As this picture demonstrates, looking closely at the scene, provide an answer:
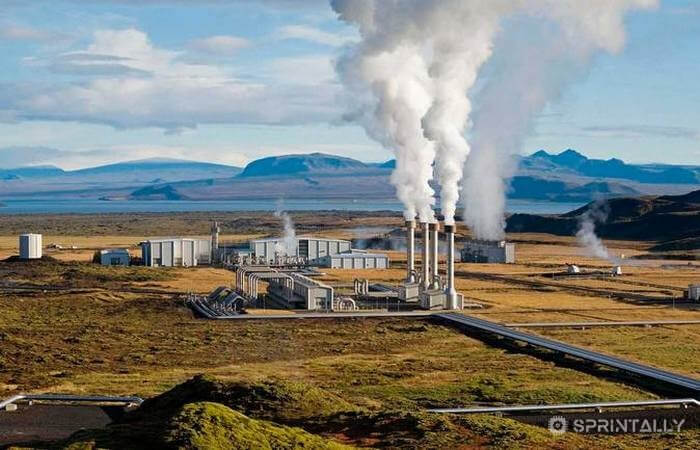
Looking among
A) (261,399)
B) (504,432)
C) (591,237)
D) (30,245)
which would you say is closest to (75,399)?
(261,399)

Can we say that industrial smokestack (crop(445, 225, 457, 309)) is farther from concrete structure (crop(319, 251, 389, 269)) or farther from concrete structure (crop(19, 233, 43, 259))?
concrete structure (crop(19, 233, 43, 259))

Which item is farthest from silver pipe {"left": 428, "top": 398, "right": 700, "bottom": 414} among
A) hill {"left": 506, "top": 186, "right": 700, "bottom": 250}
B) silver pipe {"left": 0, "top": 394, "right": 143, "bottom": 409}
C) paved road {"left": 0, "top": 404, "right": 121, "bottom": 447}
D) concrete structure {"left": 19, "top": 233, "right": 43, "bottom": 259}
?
hill {"left": 506, "top": 186, "right": 700, "bottom": 250}

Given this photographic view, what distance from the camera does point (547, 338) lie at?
5556 cm

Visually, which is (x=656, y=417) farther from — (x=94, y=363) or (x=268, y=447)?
(x=94, y=363)

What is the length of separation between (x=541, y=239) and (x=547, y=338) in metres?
115

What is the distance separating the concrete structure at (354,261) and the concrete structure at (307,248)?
2.36 meters

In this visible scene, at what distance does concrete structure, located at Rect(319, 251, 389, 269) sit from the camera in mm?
108875

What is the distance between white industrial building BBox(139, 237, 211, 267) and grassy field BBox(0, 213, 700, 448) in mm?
19514

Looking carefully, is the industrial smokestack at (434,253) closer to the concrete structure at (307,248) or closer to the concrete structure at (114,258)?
the concrete structure at (307,248)

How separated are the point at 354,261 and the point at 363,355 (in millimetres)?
59638

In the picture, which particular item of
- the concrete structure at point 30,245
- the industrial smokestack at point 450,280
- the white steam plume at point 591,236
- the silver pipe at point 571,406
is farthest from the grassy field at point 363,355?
the white steam plume at point 591,236

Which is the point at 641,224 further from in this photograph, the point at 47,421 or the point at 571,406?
the point at 47,421

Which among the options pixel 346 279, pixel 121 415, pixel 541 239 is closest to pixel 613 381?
pixel 121 415

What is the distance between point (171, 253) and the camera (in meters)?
109
